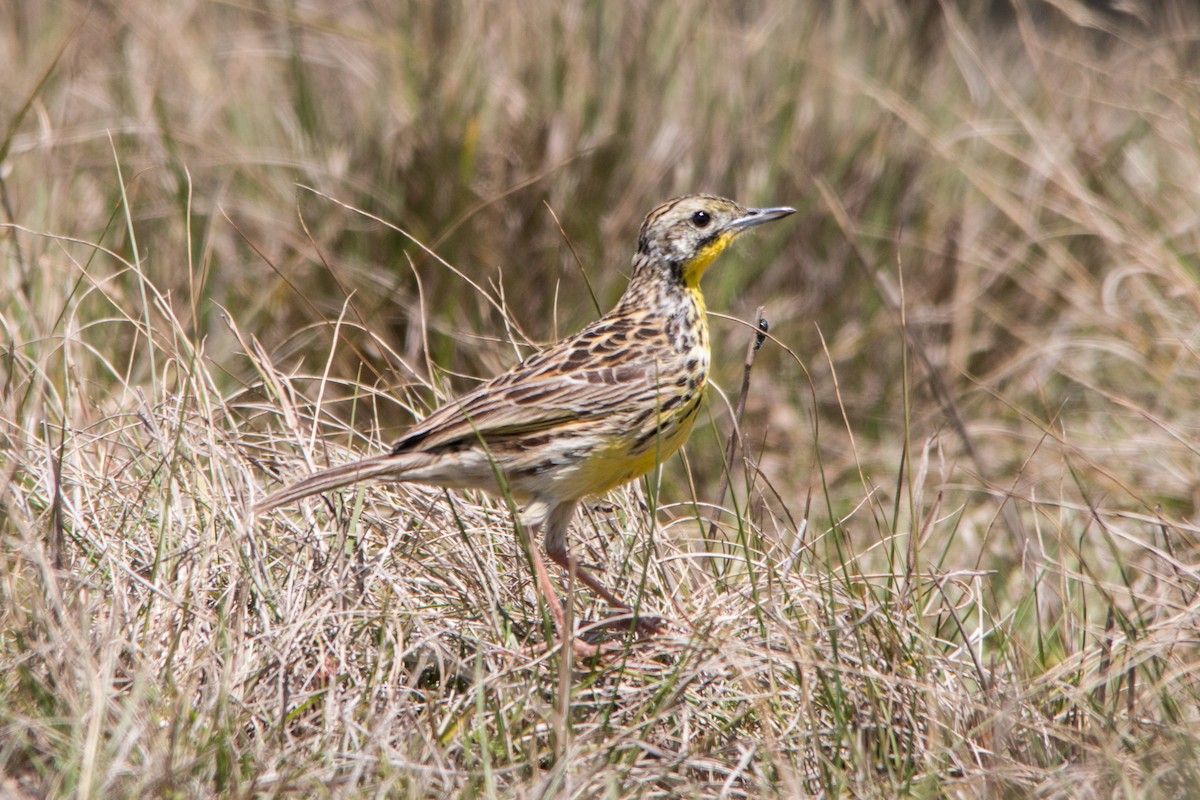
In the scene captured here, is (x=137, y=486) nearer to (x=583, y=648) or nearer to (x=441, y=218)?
(x=583, y=648)

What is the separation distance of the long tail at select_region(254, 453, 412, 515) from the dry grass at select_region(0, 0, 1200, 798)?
12 cm

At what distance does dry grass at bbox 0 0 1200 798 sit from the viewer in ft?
11.8

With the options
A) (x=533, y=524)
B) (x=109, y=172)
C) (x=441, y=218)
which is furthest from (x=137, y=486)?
(x=109, y=172)

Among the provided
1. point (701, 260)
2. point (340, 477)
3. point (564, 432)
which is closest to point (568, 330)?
point (701, 260)

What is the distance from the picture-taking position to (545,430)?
4422mm

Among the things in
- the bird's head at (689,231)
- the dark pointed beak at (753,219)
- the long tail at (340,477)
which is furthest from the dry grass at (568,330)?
the bird's head at (689,231)

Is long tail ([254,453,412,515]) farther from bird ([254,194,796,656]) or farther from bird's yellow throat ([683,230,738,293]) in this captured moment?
bird's yellow throat ([683,230,738,293])

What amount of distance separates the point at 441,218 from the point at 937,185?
270 centimetres

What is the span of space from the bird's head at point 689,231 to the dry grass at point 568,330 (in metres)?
0.44

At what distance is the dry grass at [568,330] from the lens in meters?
3.59

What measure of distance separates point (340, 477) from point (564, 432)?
69 centimetres

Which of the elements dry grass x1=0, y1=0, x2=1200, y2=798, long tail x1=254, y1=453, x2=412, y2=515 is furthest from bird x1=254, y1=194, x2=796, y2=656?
dry grass x1=0, y1=0, x2=1200, y2=798

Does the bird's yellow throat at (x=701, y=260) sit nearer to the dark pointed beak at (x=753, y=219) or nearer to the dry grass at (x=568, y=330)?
the dark pointed beak at (x=753, y=219)

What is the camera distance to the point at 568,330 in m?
6.79
